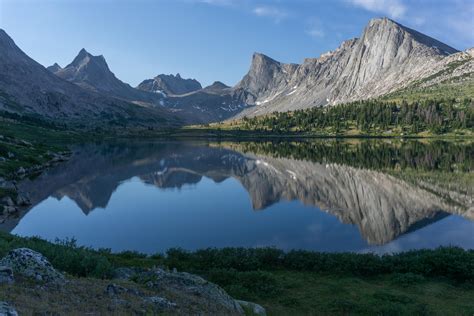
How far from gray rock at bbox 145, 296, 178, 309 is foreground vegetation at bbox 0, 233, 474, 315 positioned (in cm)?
254

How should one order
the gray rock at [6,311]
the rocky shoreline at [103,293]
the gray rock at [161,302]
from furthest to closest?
the gray rock at [161,302] < the rocky shoreline at [103,293] < the gray rock at [6,311]

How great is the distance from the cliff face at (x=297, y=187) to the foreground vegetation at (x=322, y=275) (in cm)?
1471

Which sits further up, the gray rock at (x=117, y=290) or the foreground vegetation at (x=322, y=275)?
the gray rock at (x=117, y=290)

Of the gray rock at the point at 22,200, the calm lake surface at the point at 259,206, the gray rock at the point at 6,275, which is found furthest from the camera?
the gray rock at the point at 22,200

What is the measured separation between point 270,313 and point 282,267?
807 centimetres

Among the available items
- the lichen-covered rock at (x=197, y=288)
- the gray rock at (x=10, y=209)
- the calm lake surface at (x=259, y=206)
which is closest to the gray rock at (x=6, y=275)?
the lichen-covered rock at (x=197, y=288)

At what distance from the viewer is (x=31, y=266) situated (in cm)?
1517

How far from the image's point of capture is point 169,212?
55656 mm

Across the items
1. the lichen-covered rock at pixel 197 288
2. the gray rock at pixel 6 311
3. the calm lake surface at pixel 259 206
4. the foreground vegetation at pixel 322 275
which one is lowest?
the calm lake surface at pixel 259 206

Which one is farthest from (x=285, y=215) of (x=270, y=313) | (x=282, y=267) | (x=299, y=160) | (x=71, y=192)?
(x=299, y=160)

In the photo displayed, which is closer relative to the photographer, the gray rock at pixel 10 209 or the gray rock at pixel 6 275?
the gray rock at pixel 6 275

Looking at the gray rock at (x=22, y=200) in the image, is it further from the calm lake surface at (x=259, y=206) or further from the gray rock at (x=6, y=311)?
the gray rock at (x=6, y=311)

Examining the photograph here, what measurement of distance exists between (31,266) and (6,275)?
1073mm

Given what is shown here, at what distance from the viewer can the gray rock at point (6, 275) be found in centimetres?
1393
